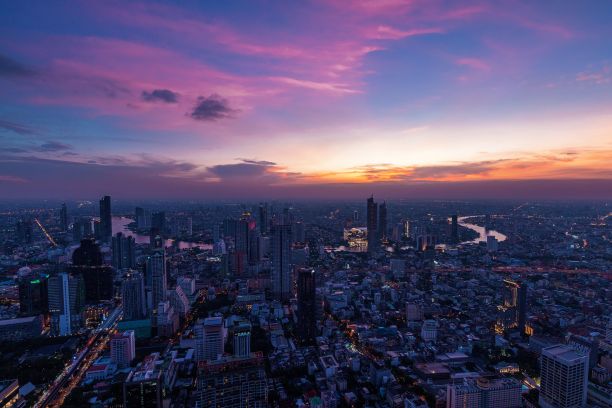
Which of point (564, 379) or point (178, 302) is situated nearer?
point (564, 379)

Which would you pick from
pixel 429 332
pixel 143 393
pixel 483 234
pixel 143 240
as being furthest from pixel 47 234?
pixel 483 234

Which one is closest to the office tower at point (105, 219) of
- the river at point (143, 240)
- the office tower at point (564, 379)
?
the river at point (143, 240)

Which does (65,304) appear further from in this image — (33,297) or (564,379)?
(564,379)

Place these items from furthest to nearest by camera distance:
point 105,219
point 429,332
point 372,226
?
point 372,226
point 105,219
point 429,332

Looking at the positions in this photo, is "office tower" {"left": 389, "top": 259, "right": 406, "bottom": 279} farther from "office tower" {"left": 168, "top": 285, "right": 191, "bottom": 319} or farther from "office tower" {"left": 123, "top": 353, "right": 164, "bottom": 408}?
"office tower" {"left": 123, "top": 353, "right": 164, "bottom": 408}

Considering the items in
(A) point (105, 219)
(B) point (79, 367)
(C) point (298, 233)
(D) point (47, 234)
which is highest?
(A) point (105, 219)

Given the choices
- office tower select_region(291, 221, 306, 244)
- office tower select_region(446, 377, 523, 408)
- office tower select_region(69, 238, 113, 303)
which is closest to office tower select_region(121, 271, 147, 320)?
office tower select_region(69, 238, 113, 303)
